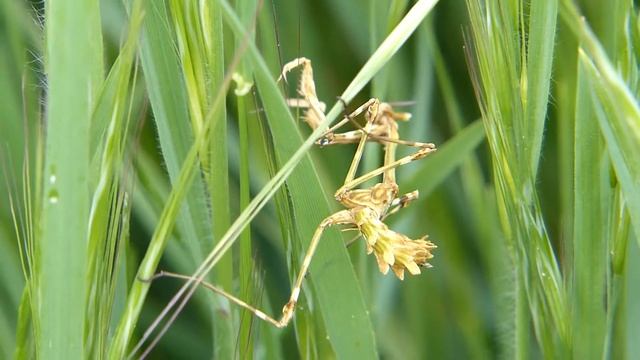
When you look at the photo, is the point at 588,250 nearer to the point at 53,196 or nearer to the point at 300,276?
the point at 300,276

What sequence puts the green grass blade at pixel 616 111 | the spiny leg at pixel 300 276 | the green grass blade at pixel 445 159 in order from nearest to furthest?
the green grass blade at pixel 616 111 < the spiny leg at pixel 300 276 < the green grass blade at pixel 445 159

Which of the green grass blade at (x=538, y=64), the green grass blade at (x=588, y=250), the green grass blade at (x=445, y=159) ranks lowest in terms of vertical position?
the green grass blade at (x=588, y=250)

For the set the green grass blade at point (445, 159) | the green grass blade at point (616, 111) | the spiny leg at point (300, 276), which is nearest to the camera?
the green grass blade at point (616, 111)

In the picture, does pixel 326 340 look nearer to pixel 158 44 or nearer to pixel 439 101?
pixel 158 44

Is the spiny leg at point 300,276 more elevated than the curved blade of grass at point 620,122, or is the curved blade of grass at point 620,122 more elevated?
the curved blade of grass at point 620,122

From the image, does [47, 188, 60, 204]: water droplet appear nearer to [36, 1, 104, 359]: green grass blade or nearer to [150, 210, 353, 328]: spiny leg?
[36, 1, 104, 359]: green grass blade

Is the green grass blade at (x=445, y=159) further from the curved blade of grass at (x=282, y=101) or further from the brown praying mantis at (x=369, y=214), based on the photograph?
the curved blade of grass at (x=282, y=101)

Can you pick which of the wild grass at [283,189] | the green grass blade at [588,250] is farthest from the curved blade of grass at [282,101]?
the green grass blade at [588,250]

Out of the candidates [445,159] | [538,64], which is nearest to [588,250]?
[538,64]
